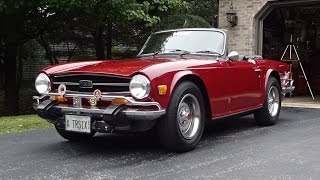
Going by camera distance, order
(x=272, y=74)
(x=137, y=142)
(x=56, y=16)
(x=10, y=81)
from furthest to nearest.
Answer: (x=10, y=81), (x=56, y=16), (x=272, y=74), (x=137, y=142)

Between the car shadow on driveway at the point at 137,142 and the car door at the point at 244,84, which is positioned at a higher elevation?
the car door at the point at 244,84

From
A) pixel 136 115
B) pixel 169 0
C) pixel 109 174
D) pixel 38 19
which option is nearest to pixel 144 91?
pixel 136 115

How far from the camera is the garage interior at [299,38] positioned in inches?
578

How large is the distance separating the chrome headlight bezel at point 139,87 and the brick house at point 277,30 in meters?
8.52

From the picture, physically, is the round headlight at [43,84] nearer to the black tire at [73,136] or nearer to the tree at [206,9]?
the black tire at [73,136]

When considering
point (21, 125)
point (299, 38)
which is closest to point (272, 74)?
point (21, 125)

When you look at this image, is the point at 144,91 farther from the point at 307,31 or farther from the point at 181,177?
the point at 307,31

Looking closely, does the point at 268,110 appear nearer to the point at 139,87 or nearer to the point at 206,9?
the point at 139,87

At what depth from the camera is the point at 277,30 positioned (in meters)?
Result: 15.0

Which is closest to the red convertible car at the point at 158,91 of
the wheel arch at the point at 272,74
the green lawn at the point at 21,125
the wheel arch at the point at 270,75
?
the wheel arch at the point at 270,75

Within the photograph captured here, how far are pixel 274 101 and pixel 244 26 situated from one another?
5.79 m

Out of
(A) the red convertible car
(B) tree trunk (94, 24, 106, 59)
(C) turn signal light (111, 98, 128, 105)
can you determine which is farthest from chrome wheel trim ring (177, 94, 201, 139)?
(B) tree trunk (94, 24, 106, 59)

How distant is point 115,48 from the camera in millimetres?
19000

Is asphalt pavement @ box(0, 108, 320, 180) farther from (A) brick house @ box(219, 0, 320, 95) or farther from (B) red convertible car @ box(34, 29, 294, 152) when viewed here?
(A) brick house @ box(219, 0, 320, 95)
